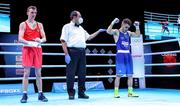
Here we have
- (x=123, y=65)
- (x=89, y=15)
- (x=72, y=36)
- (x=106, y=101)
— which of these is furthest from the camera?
(x=89, y=15)

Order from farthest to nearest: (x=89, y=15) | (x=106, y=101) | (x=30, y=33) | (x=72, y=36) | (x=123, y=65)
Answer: (x=89, y=15)
(x=123, y=65)
(x=72, y=36)
(x=30, y=33)
(x=106, y=101)

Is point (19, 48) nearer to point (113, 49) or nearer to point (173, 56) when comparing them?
point (113, 49)

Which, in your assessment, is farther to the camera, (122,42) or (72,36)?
(122,42)

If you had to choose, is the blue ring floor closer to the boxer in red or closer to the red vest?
the boxer in red

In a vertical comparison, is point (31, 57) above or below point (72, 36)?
below

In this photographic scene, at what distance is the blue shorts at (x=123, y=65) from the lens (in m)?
4.98

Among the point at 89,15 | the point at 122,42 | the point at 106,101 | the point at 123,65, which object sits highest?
the point at 89,15

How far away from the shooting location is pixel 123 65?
16.5 ft

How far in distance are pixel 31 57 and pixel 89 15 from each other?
406cm

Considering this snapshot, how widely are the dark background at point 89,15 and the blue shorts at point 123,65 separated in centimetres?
301

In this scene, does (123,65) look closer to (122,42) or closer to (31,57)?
(122,42)

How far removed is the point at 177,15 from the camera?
9.34 m

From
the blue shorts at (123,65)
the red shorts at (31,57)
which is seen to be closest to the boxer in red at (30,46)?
the red shorts at (31,57)

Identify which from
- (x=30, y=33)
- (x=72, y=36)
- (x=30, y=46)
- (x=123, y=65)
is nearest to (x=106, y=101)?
(x=123, y=65)
